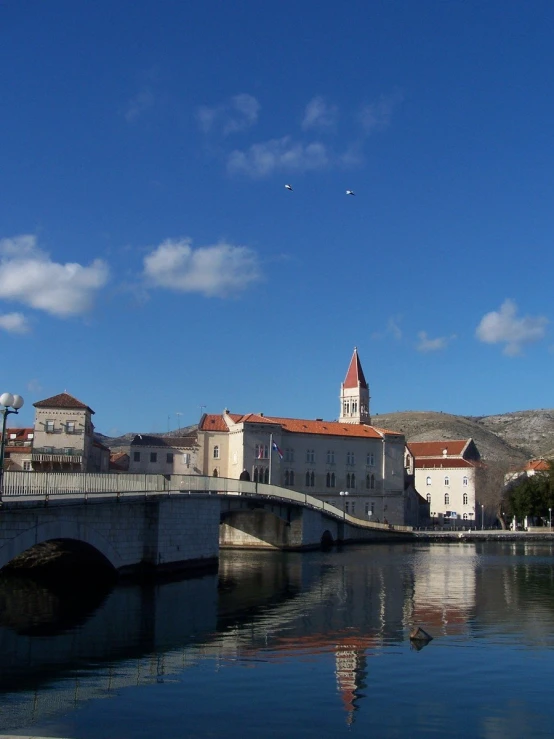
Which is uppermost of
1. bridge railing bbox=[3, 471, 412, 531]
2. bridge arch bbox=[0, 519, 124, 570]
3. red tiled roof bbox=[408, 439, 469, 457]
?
red tiled roof bbox=[408, 439, 469, 457]

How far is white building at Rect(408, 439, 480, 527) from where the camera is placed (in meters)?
115

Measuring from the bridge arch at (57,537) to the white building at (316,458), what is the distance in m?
56.1

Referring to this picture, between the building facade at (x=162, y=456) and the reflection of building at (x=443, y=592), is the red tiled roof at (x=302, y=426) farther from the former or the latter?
the reflection of building at (x=443, y=592)

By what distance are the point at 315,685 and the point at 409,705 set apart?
2.40m

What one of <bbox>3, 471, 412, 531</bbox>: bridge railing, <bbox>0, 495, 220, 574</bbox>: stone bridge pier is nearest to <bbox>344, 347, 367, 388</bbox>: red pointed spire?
<bbox>3, 471, 412, 531</bbox>: bridge railing

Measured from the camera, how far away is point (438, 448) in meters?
127

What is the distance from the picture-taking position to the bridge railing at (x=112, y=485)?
100 feet

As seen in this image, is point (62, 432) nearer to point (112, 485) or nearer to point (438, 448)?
point (112, 485)

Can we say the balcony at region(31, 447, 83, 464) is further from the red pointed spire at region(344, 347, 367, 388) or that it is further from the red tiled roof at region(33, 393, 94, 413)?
the red pointed spire at region(344, 347, 367, 388)

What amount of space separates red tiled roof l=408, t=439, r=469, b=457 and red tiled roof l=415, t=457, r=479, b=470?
Answer: 2.58 m

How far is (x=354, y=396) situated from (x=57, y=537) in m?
92.9

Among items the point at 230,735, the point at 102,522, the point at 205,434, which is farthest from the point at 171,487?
the point at 205,434

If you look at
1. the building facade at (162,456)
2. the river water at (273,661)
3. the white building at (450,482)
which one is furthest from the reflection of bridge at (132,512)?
the white building at (450,482)

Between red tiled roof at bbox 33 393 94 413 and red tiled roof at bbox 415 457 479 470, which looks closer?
red tiled roof at bbox 33 393 94 413
